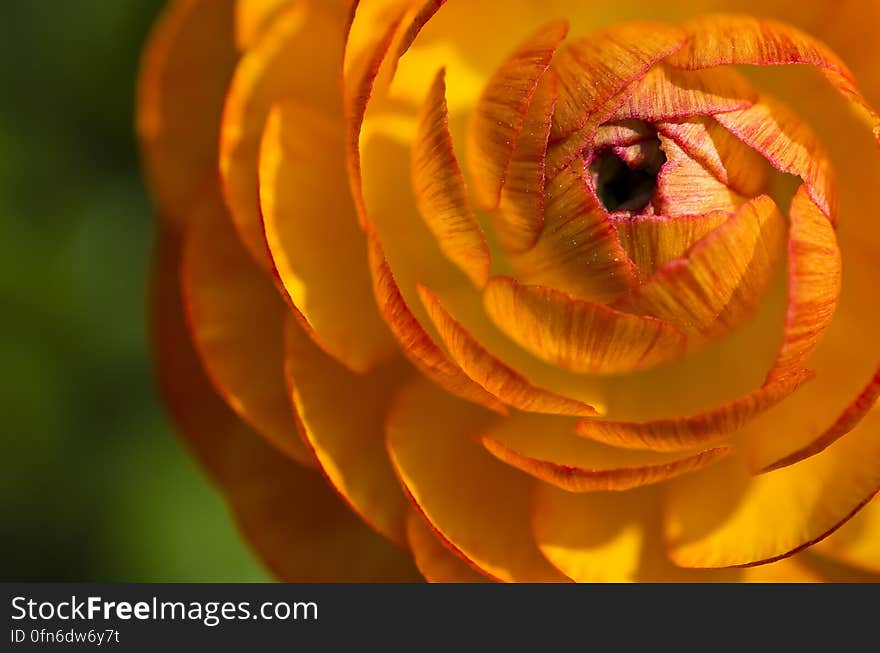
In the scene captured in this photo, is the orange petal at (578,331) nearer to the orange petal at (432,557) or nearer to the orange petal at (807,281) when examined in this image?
the orange petal at (807,281)

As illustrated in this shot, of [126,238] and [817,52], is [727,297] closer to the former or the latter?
[817,52]

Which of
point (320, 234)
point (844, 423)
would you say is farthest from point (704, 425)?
point (320, 234)

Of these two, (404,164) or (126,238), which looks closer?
(404,164)

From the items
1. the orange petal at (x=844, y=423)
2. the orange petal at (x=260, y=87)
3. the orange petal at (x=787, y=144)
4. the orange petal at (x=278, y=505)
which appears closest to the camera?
the orange petal at (x=844, y=423)

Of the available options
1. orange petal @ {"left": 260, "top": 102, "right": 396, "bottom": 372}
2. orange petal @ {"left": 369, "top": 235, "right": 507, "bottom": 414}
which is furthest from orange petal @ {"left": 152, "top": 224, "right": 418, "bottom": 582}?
orange petal @ {"left": 369, "top": 235, "right": 507, "bottom": 414}

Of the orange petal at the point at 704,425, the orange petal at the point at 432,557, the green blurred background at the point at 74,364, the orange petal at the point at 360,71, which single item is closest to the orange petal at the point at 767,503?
the orange petal at the point at 704,425

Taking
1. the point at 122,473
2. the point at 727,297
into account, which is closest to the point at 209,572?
the point at 122,473

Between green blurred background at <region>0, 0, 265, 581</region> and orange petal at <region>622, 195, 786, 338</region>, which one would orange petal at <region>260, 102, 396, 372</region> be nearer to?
orange petal at <region>622, 195, 786, 338</region>
